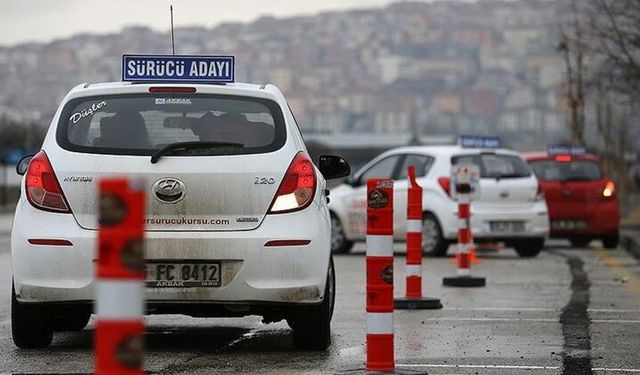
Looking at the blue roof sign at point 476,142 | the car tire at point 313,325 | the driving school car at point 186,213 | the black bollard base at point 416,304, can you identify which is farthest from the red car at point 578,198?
the driving school car at point 186,213

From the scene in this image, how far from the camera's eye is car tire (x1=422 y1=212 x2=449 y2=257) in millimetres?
21578

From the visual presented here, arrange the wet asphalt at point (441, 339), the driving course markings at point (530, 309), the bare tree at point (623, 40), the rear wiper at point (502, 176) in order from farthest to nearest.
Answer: the bare tree at point (623, 40) < the rear wiper at point (502, 176) < the driving course markings at point (530, 309) < the wet asphalt at point (441, 339)

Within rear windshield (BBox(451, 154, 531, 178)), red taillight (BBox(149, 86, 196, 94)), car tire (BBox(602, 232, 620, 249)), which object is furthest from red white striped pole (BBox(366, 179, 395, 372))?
car tire (BBox(602, 232, 620, 249))

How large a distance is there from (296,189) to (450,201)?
40.4 ft

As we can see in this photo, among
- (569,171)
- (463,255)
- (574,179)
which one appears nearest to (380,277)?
(463,255)

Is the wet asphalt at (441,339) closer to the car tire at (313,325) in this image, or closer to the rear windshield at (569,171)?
the car tire at (313,325)

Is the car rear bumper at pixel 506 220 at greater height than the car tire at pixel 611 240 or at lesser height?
greater

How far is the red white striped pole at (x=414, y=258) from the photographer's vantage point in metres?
13.0

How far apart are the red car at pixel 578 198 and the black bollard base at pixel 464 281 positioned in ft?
31.2

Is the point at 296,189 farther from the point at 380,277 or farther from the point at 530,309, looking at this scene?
the point at 530,309

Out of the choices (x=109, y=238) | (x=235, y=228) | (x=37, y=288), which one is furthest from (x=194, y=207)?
(x=109, y=238)

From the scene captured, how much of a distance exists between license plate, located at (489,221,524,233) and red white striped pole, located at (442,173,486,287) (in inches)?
226

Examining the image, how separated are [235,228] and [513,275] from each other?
8.78 m

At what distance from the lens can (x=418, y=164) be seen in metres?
22.3
